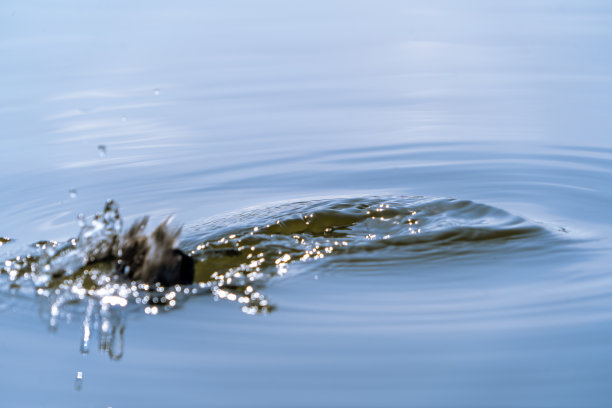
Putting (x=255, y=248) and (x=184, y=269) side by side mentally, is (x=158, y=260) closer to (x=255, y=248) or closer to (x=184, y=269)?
(x=184, y=269)

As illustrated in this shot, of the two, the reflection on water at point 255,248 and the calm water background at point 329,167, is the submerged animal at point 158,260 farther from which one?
the calm water background at point 329,167

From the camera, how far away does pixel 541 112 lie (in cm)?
835

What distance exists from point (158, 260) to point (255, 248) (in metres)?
0.85

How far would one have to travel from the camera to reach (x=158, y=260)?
4.35 meters

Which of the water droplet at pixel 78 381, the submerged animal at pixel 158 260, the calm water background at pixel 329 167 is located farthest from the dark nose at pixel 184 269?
the water droplet at pixel 78 381

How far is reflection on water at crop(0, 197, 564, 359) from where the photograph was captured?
14.0 ft

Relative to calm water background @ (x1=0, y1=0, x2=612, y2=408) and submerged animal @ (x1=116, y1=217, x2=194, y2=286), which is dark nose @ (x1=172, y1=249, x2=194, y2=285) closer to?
submerged animal @ (x1=116, y1=217, x2=194, y2=286)

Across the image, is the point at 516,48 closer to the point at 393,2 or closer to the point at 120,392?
the point at 393,2

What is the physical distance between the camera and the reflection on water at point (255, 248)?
4258mm

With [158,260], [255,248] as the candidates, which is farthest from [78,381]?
[255,248]

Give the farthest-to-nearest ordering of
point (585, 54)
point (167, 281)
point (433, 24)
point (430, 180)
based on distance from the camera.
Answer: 1. point (433, 24)
2. point (585, 54)
3. point (430, 180)
4. point (167, 281)

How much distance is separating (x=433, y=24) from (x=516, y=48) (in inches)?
71.8

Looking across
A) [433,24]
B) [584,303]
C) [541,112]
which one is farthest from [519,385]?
[433,24]

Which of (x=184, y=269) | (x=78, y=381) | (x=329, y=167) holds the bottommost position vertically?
(x=78, y=381)
